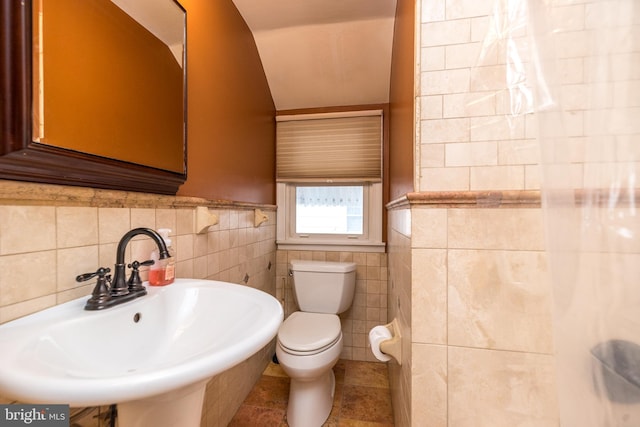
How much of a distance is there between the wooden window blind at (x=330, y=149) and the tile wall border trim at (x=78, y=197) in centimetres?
121

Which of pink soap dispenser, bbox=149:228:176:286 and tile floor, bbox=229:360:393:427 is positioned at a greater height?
pink soap dispenser, bbox=149:228:176:286

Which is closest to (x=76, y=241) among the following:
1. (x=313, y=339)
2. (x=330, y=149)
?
(x=313, y=339)

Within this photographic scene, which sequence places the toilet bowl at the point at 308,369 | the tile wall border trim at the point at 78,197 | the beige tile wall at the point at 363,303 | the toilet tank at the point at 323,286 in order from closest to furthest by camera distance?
the tile wall border trim at the point at 78,197 → the toilet bowl at the point at 308,369 → the toilet tank at the point at 323,286 → the beige tile wall at the point at 363,303

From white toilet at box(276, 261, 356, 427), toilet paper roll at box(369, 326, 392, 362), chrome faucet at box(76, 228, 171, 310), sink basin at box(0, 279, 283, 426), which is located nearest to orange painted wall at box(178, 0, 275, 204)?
chrome faucet at box(76, 228, 171, 310)

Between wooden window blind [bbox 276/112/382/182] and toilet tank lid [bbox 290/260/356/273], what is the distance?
70 cm

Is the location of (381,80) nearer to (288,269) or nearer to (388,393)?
(288,269)

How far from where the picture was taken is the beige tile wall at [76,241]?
0.52m

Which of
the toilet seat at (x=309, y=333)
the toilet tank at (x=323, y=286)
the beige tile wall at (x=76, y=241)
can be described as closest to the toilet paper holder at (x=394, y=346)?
the toilet seat at (x=309, y=333)

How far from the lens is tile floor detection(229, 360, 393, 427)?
137 centimetres

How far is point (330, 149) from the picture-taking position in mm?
2076

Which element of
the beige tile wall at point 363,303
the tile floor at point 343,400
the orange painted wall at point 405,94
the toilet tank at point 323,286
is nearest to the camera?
the orange painted wall at point 405,94

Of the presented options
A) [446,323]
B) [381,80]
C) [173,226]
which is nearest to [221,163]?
[173,226]

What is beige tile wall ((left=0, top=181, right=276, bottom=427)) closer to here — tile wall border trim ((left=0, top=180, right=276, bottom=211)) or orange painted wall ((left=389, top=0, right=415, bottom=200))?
tile wall border trim ((left=0, top=180, right=276, bottom=211))

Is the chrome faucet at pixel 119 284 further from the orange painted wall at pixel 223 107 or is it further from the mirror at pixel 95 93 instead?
the orange painted wall at pixel 223 107
